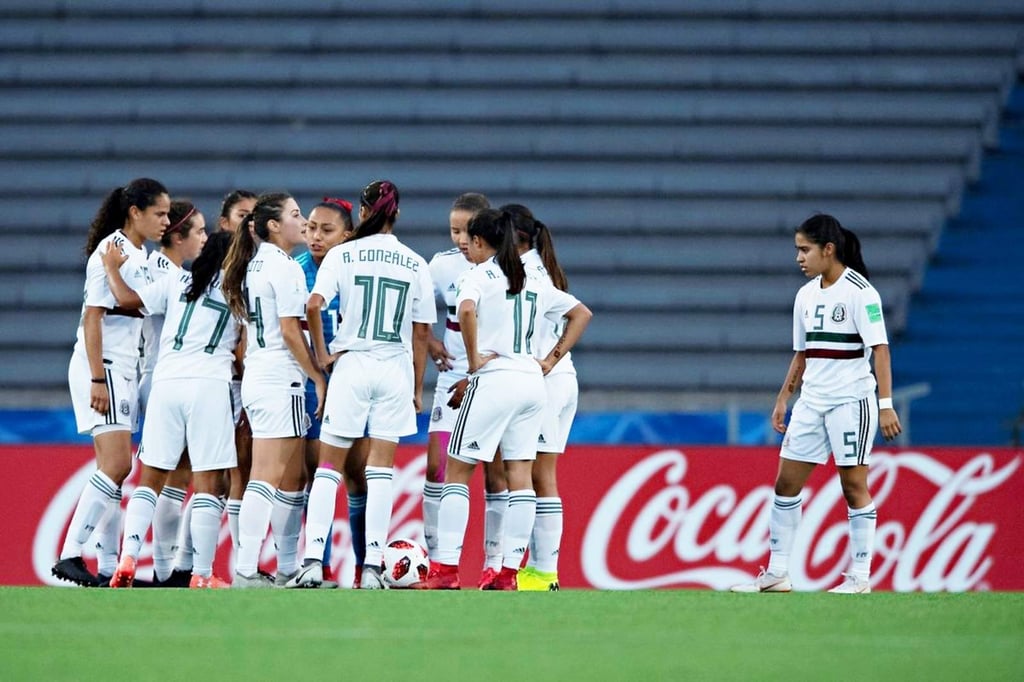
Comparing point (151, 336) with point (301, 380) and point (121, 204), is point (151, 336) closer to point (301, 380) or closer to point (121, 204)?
point (121, 204)

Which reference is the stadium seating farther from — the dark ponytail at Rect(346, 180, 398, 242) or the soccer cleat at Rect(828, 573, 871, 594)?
the dark ponytail at Rect(346, 180, 398, 242)

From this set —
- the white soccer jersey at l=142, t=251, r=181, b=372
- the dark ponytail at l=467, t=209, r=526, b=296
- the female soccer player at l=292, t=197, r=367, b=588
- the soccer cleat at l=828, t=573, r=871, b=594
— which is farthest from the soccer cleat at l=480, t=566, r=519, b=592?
the white soccer jersey at l=142, t=251, r=181, b=372

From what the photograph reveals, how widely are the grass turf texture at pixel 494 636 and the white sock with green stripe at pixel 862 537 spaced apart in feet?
3.04

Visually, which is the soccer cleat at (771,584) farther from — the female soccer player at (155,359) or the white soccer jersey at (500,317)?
the female soccer player at (155,359)

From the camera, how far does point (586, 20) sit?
16.5 metres

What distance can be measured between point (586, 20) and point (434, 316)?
9.27 metres

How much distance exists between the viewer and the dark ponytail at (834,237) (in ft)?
25.9

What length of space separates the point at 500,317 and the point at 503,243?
1.08 ft

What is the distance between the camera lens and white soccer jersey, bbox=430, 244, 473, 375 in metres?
8.18

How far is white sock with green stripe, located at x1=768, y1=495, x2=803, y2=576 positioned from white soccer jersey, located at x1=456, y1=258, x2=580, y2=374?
134 centimetres

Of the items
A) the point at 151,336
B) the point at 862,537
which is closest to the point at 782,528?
the point at 862,537

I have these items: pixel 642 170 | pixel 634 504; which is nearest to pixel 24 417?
pixel 634 504

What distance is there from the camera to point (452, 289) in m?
8.30

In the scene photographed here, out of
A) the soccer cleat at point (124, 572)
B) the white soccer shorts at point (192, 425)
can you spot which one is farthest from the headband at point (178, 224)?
the soccer cleat at point (124, 572)
